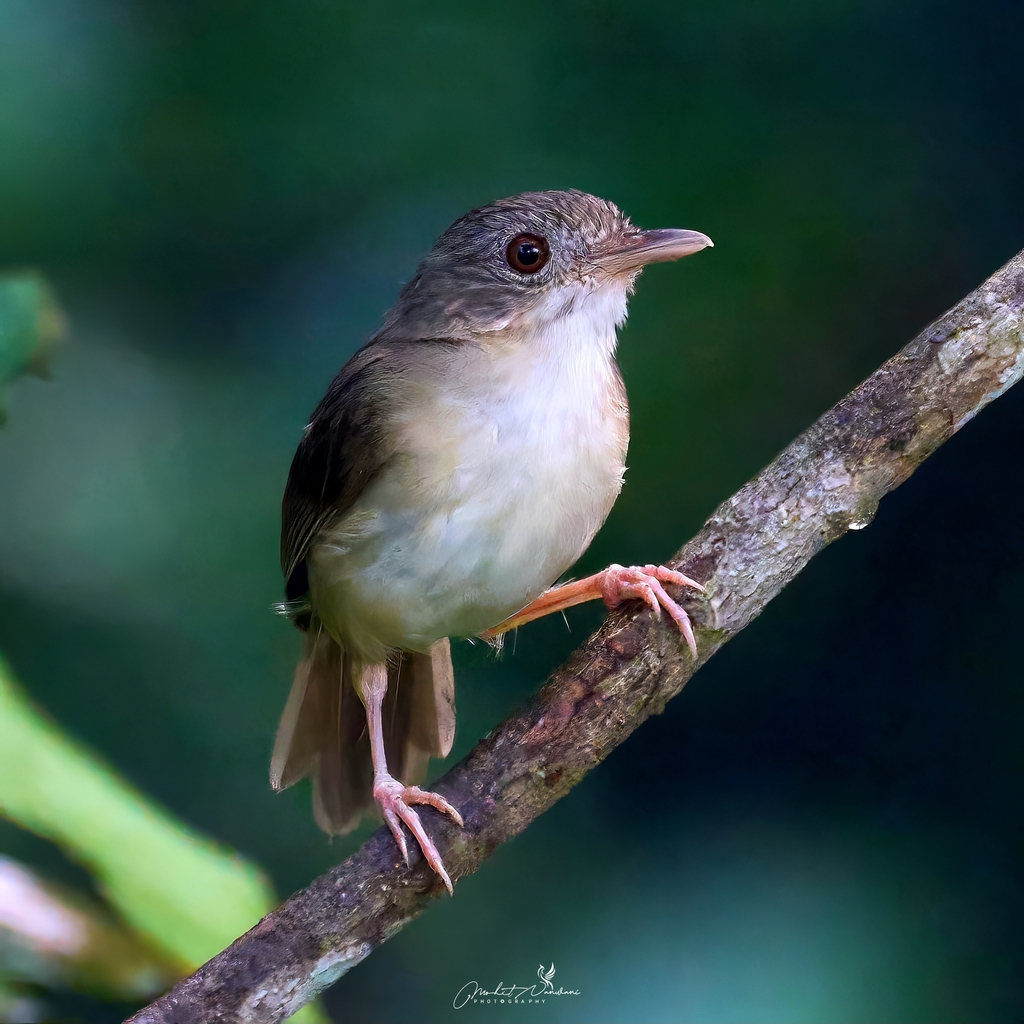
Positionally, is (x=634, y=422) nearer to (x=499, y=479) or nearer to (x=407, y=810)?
(x=499, y=479)

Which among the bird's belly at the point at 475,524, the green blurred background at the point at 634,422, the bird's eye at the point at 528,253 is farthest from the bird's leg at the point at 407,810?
the bird's eye at the point at 528,253

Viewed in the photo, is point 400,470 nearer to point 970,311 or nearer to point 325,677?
point 325,677

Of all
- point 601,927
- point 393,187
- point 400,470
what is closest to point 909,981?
point 601,927

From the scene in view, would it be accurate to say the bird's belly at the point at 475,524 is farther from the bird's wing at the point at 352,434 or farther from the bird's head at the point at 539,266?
the bird's head at the point at 539,266

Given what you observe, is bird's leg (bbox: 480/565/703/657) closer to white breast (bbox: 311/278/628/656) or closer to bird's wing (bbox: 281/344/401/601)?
white breast (bbox: 311/278/628/656)
